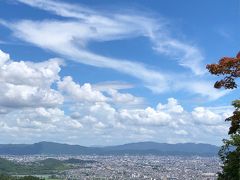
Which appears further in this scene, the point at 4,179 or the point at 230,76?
the point at 4,179

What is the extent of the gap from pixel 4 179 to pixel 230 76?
536ft

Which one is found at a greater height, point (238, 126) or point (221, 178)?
point (238, 126)

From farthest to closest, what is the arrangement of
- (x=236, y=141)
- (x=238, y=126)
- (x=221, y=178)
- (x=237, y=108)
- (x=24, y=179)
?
(x=24, y=179) < (x=221, y=178) < (x=236, y=141) < (x=237, y=108) < (x=238, y=126)

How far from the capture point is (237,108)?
2203 cm

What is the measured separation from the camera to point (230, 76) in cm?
1884

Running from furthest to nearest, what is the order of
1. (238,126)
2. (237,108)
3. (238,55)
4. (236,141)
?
(236,141)
(237,108)
(238,126)
(238,55)

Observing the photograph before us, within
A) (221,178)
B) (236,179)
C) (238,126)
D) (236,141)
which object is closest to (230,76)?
(238,126)

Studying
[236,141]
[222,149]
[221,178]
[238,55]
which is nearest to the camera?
[238,55]

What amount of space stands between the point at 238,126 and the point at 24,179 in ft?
522

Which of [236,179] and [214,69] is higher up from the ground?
[214,69]

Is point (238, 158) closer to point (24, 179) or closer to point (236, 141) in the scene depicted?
point (236, 141)

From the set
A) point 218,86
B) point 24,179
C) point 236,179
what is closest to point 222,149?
point 236,179

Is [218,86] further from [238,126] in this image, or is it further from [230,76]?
[238,126]

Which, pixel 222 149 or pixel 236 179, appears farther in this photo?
pixel 222 149
